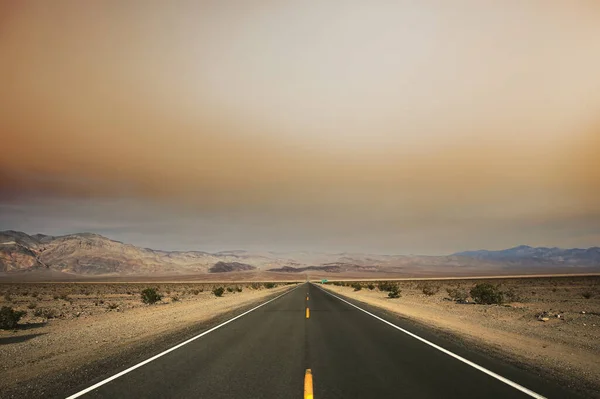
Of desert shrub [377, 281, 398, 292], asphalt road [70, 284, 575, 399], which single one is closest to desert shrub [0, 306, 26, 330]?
asphalt road [70, 284, 575, 399]

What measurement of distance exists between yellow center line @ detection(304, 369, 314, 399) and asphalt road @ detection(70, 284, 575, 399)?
0.29 feet

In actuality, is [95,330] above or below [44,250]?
below

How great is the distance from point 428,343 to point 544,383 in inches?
168

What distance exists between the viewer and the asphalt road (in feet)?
20.8

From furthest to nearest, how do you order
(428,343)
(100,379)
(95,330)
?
1. (95,330)
2. (428,343)
3. (100,379)

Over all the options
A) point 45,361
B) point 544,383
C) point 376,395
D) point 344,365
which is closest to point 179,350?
point 45,361

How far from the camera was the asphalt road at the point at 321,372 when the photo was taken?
20.8 ft

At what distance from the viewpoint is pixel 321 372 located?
765cm

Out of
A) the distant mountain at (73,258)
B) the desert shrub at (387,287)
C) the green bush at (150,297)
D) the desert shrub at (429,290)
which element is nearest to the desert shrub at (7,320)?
the green bush at (150,297)

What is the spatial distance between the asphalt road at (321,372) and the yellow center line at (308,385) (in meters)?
0.09

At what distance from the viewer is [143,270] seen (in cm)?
17988

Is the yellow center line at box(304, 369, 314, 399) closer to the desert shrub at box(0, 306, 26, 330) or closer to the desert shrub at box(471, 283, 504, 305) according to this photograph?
the desert shrub at box(0, 306, 26, 330)

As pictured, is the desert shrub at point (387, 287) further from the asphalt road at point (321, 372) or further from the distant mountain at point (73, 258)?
the distant mountain at point (73, 258)

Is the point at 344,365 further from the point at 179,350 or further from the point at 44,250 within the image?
the point at 44,250
